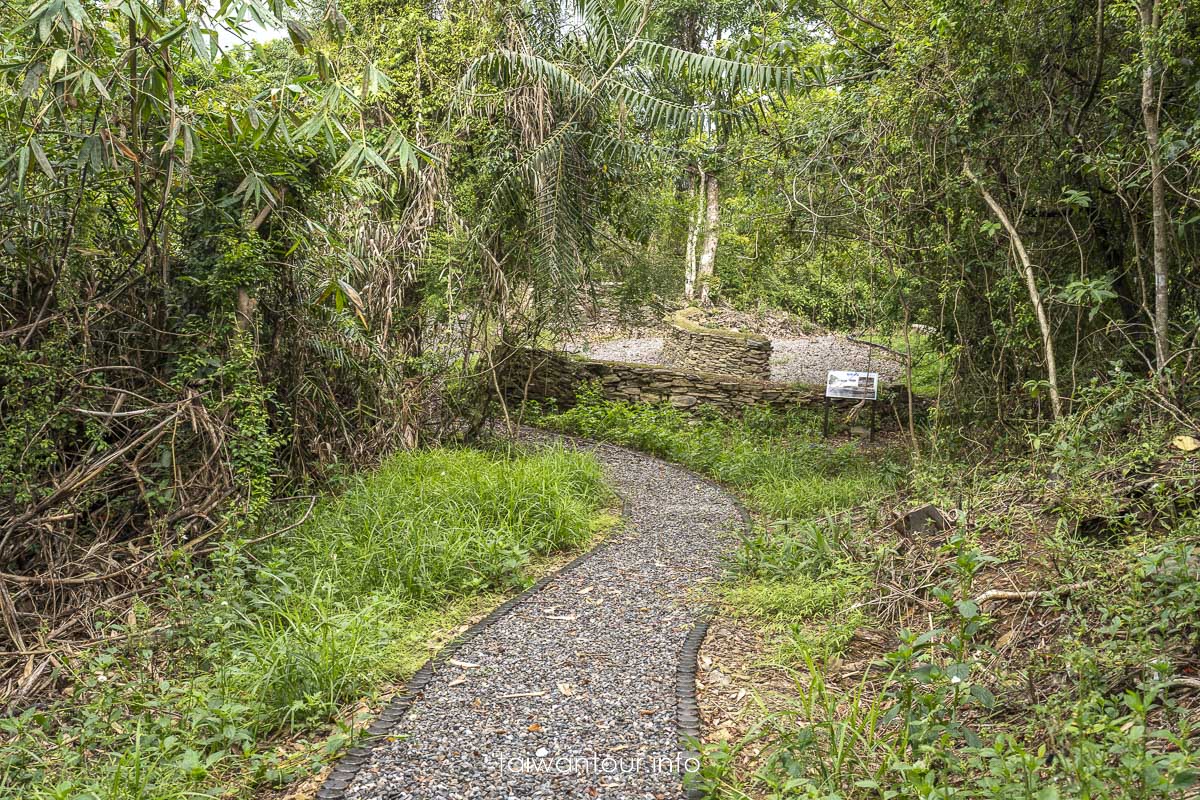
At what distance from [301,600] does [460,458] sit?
2514mm

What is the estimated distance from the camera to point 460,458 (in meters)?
6.05

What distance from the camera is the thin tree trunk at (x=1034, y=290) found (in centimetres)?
427

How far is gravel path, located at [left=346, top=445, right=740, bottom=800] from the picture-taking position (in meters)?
2.41

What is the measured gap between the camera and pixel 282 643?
3.05 m

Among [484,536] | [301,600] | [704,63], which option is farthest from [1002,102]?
[301,600]

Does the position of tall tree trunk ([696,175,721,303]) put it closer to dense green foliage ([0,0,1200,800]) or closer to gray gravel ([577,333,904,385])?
gray gravel ([577,333,904,385])

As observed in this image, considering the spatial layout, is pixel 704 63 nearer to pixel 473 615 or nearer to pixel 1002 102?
pixel 1002 102

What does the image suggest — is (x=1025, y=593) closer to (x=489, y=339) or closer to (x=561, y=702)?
(x=561, y=702)

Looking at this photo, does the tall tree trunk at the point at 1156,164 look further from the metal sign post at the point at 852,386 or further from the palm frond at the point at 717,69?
the metal sign post at the point at 852,386

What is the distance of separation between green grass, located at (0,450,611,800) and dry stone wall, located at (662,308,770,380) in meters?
6.75

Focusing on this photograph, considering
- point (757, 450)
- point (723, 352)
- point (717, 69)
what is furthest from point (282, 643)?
point (723, 352)

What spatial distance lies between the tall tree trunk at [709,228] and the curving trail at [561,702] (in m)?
11.4

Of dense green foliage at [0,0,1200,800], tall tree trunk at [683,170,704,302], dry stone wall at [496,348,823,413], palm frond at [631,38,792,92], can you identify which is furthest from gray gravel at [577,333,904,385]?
palm frond at [631,38,792,92]

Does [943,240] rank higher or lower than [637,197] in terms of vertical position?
lower
